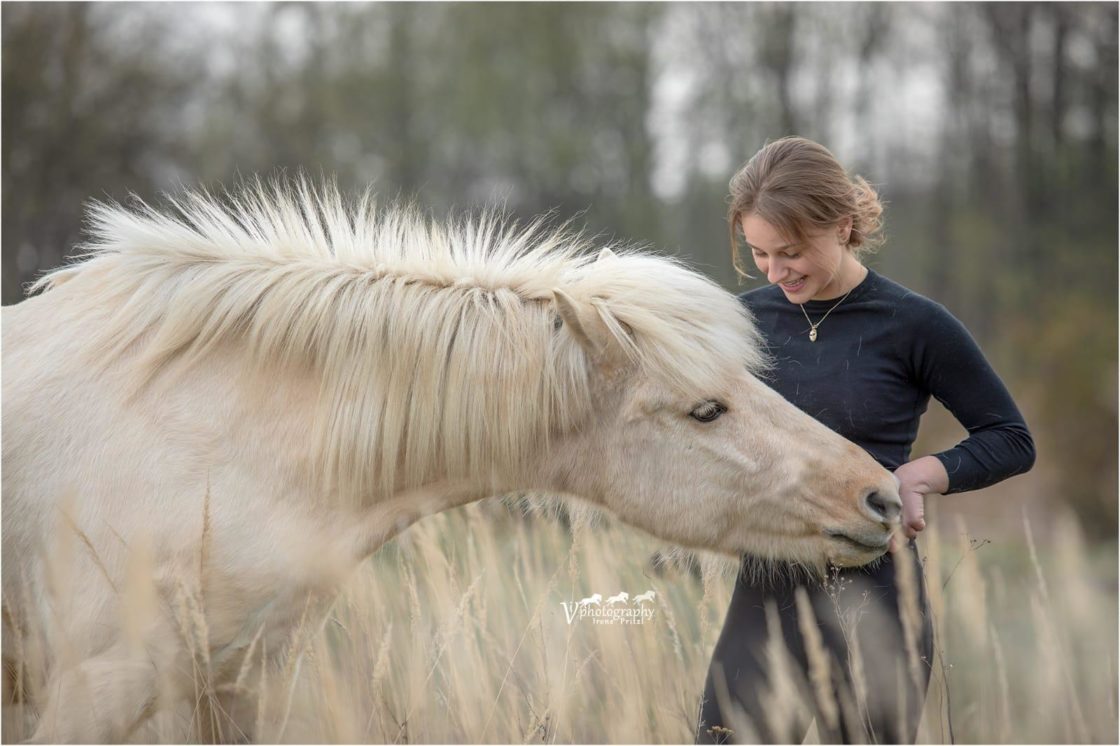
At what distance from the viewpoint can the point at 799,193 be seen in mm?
2443

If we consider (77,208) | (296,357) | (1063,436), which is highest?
(77,208)

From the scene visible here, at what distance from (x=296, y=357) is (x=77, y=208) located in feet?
30.4

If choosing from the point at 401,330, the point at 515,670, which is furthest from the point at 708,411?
the point at 515,670

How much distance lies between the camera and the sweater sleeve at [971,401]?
2.37 metres

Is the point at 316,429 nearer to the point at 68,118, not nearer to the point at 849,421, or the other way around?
the point at 849,421

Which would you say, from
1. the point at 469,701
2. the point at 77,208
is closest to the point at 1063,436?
the point at 469,701

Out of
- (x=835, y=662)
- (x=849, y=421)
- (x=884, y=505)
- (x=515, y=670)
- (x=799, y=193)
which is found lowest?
(x=515, y=670)

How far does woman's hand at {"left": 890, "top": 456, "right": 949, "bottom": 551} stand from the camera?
2.36 m

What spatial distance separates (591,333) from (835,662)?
111 cm

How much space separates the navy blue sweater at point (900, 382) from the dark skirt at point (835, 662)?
0.32 meters

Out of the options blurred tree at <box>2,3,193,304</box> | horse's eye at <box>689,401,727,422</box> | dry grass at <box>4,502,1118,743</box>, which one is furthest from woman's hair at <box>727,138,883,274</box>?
blurred tree at <box>2,3,193,304</box>

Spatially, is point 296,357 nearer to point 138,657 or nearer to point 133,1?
point 138,657

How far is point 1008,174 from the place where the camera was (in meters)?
17.3

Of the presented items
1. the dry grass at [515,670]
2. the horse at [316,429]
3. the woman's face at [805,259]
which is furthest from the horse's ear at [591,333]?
the dry grass at [515,670]
